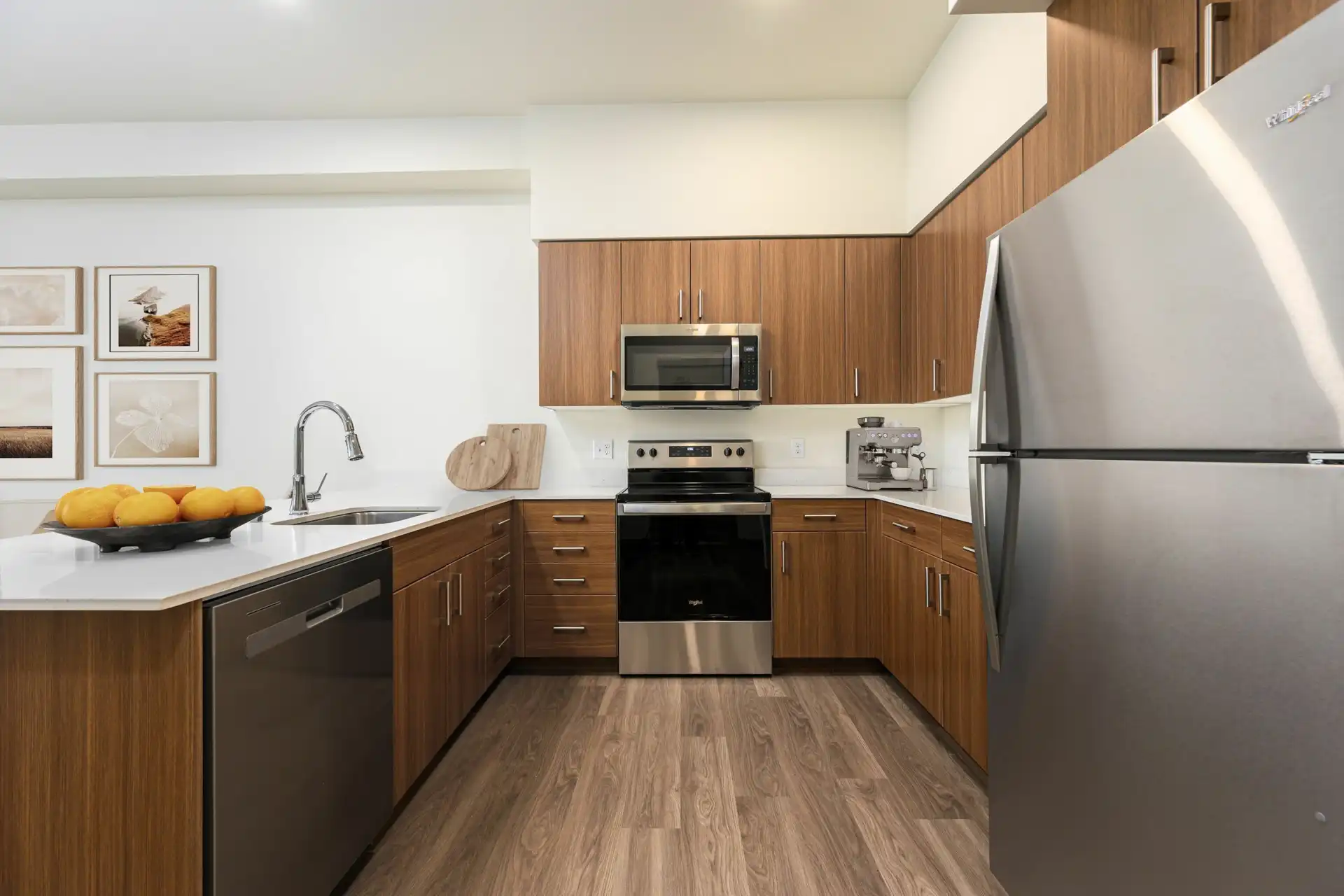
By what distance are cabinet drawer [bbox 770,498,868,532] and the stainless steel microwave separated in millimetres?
593

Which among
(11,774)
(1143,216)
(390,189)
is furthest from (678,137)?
(11,774)

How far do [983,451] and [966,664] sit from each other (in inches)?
41.7

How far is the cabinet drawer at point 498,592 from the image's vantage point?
2.76m

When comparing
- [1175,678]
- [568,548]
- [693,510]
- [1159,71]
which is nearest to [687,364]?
[693,510]

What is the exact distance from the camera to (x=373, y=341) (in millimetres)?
3695

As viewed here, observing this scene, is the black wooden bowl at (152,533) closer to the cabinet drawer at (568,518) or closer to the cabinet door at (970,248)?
the cabinet drawer at (568,518)

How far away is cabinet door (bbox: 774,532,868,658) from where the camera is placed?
309cm

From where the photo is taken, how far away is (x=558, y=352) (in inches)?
132

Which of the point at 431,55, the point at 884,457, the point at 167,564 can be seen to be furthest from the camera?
the point at 884,457

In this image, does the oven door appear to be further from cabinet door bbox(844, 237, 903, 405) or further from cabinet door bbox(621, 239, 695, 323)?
cabinet door bbox(621, 239, 695, 323)

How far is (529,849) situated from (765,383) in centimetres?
230

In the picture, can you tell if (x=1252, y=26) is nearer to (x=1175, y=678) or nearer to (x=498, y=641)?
(x=1175, y=678)

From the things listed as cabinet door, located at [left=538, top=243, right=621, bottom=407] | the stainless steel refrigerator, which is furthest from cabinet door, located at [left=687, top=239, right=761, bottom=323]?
the stainless steel refrigerator

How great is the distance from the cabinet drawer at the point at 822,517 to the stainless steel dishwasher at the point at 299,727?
1.87 meters
